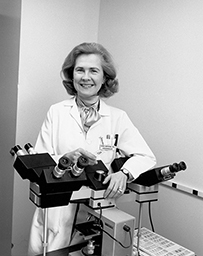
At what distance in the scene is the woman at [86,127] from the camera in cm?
133

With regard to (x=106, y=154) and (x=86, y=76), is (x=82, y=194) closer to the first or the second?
(x=106, y=154)

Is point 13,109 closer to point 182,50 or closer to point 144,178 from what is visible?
point 144,178

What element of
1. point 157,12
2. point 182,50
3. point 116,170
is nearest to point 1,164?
point 116,170

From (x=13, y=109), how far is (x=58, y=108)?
279mm

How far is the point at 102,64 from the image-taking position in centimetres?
147

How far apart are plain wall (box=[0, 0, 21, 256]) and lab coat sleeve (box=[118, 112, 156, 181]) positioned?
0.61 meters

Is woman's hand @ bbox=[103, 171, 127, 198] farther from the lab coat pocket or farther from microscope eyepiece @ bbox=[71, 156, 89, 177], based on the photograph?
the lab coat pocket

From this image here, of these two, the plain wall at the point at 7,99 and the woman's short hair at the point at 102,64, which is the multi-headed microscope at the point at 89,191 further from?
the woman's short hair at the point at 102,64

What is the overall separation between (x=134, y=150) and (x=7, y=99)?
2.31ft

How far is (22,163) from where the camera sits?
34.1 inches

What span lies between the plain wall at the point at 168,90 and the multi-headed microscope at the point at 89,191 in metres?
0.72

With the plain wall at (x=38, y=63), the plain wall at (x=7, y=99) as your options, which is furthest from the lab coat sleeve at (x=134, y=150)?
the plain wall at (x=38, y=63)

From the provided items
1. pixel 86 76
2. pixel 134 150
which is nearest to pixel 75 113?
pixel 86 76

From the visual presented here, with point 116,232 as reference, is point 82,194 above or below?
above
